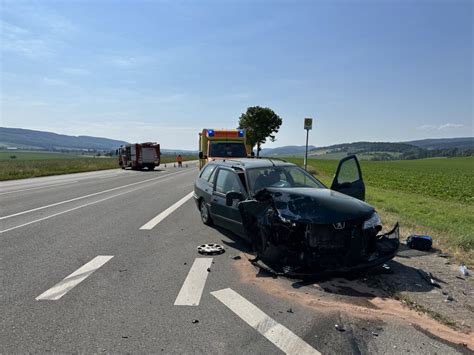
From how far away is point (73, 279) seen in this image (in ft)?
15.4

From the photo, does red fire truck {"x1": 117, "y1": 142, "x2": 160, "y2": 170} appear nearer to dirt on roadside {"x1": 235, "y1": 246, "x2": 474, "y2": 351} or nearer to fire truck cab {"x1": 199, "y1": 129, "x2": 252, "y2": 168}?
fire truck cab {"x1": 199, "y1": 129, "x2": 252, "y2": 168}

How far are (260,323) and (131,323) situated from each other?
4.28 feet

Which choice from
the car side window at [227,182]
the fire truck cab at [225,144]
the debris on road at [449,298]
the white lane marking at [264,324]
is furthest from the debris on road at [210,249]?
the fire truck cab at [225,144]

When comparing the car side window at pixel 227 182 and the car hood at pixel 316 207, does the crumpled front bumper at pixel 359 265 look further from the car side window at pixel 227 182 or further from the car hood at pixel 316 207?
the car side window at pixel 227 182

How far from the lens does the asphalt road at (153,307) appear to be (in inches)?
121

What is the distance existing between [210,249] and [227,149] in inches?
405

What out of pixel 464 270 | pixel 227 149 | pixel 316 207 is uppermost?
pixel 227 149

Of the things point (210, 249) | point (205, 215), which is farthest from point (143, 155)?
point (210, 249)

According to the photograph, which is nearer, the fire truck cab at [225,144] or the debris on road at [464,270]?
the debris on road at [464,270]

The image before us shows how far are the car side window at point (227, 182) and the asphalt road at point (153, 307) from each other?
1.02 m

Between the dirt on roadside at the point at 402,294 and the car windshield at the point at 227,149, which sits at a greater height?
the car windshield at the point at 227,149

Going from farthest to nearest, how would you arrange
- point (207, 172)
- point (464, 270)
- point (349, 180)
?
1. point (207, 172)
2. point (349, 180)
3. point (464, 270)

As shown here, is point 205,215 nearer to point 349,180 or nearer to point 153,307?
point 349,180

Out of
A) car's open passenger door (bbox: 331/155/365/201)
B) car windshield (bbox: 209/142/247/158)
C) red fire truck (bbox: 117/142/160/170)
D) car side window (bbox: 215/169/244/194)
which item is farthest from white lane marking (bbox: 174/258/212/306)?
red fire truck (bbox: 117/142/160/170)
